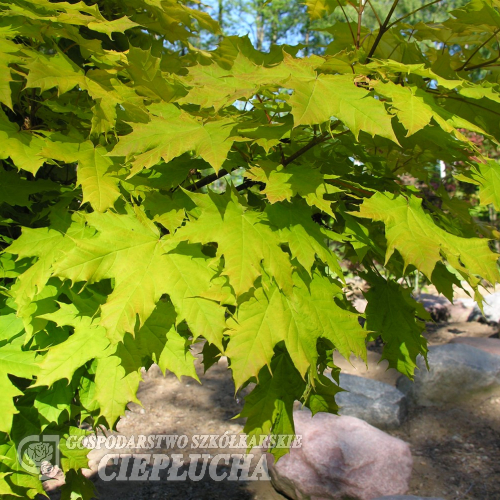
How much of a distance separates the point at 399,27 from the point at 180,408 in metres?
3.83

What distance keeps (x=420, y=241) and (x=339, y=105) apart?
0.31 meters

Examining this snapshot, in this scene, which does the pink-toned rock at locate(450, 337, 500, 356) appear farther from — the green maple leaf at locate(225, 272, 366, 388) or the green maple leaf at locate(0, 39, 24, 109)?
the green maple leaf at locate(0, 39, 24, 109)

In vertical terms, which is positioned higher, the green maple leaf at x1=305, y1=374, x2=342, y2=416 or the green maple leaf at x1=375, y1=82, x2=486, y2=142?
the green maple leaf at x1=375, y1=82, x2=486, y2=142

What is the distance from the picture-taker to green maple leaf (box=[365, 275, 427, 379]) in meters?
1.27

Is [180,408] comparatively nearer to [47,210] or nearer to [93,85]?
[47,210]

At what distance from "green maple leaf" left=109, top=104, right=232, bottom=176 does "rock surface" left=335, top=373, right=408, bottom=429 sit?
329cm

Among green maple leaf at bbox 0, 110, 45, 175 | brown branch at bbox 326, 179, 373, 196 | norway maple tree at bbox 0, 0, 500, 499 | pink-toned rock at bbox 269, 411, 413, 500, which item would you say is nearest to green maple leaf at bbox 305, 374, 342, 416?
norway maple tree at bbox 0, 0, 500, 499

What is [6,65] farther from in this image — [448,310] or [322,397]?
[448,310]

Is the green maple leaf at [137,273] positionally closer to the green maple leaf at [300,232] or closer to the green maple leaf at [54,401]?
the green maple leaf at [300,232]

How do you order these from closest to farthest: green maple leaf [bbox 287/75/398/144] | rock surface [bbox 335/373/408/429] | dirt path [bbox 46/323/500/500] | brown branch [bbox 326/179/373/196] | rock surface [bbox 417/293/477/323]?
green maple leaf [bbox 287/75/398/144], brown branch [bbox 326/179/373/196], dirt path [bbox 46/323/500/500], rock surface [bbox 335/373/408/429], rock surface [bbox 417/293/477/323]

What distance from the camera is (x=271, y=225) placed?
0.96 m

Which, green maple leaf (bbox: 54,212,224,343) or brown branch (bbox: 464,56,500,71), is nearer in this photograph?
green maple leaf (bbox: 54,212,224,343)

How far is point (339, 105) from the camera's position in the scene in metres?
0.89

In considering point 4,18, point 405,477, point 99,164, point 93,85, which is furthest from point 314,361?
point 405,477
